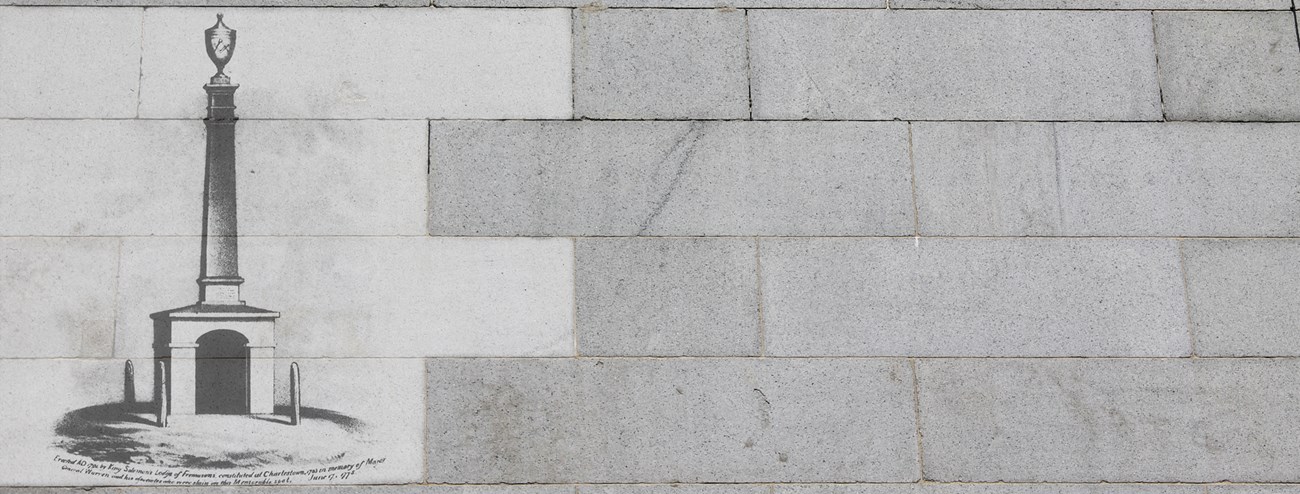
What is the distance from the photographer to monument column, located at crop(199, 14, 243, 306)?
5035 mm

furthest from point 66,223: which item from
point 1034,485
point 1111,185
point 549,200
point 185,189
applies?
point 1111,185

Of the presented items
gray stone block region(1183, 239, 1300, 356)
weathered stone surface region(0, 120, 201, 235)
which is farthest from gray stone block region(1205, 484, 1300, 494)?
weathered stone surface region(0, 120, 201, 235)

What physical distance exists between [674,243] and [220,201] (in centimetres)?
241

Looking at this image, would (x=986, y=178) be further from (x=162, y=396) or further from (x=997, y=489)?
(x=162, y=396)

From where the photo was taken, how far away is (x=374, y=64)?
5344 mm

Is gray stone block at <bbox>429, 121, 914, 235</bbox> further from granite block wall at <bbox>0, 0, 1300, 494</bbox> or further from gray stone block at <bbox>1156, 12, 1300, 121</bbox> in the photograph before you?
gray stone block at <bbox>1156, 12, 1300, 121</bbox>

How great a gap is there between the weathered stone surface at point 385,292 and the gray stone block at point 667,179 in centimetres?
20

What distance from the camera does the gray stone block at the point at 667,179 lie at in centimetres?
519

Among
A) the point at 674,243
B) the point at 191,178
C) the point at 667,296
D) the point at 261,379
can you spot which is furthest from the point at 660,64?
the point at 261,379

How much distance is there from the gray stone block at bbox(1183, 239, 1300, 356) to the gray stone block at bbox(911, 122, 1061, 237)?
818 mm

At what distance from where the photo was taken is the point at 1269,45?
18.2 feet

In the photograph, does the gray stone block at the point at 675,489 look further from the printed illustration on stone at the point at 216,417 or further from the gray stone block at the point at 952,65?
the gray stone block at the point at 952,65

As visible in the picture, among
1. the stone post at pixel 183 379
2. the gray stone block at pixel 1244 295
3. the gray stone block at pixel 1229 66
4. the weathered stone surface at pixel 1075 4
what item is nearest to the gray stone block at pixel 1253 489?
the gray stone block at pixel 1244 295

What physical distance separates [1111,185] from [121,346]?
534 cm
